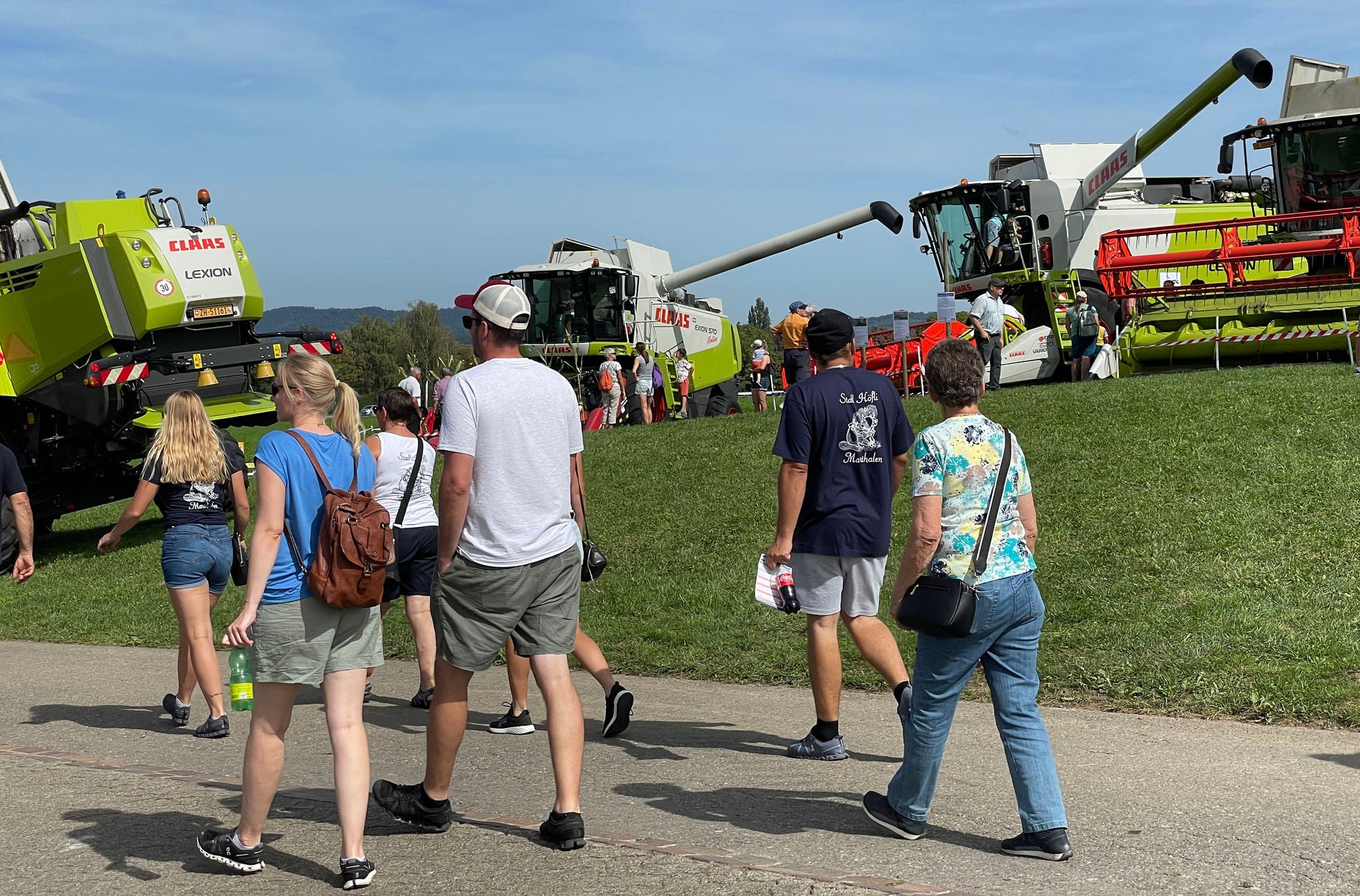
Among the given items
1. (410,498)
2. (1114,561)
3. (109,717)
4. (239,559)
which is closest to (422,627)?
(410,498)

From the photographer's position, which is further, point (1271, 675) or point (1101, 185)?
point (1101, 185)

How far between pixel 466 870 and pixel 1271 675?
4.13m

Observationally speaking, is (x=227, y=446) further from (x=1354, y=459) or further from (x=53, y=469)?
(x=53, y=469)

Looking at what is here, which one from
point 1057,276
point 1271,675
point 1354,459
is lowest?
point 1271,675

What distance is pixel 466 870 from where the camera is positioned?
14.3ft

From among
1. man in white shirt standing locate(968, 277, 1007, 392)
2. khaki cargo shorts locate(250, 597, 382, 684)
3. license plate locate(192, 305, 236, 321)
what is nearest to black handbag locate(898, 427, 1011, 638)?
khaki cargo shorts locate(250, 597, 382, 684)

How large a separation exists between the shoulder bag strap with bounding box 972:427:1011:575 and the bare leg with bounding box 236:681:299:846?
7.55 ft

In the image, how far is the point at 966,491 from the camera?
14.0 feet

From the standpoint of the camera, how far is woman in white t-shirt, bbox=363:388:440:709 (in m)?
6.76

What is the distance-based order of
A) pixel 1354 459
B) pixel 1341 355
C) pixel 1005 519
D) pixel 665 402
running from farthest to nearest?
1. pixel 665 402
2. pixel 1341 355
3. pixel 1354 459
4. pixel 1005 519

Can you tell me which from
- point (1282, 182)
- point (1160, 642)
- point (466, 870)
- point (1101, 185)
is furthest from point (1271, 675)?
point (1101, 185)

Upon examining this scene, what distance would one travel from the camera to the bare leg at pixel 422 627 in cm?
700

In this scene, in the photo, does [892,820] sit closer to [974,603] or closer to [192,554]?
[974,603]

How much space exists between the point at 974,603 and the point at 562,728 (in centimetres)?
147
